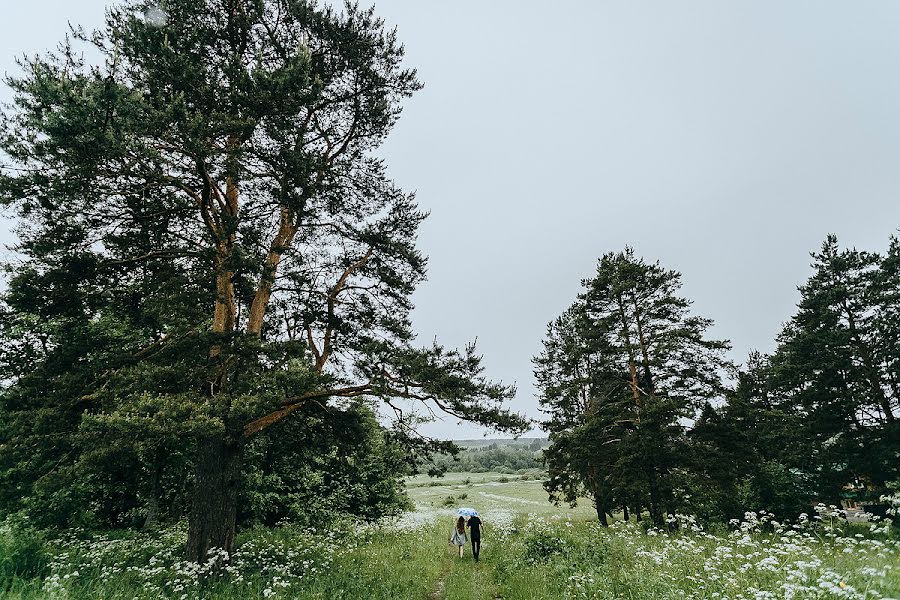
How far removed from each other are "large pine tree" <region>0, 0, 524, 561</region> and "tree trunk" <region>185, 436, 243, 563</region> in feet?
0.14

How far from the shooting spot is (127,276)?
32.7 ft

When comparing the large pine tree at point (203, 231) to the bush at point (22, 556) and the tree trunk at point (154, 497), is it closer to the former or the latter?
the bush at point (22, 556)

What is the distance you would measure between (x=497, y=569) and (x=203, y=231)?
12.3 m

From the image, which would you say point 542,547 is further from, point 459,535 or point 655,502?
point 655,502

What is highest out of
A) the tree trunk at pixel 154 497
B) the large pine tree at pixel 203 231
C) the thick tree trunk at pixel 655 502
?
the large pine tree at pixel 203 231

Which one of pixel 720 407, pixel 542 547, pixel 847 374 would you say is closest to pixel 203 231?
pixel 542 547

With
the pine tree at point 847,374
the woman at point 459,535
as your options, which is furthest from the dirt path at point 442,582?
the pine tree at point 847,374

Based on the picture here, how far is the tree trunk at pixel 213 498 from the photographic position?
8680 mm

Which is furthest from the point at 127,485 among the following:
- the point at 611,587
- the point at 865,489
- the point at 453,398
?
the point at 865,489

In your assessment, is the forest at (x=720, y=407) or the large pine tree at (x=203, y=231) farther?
the forest at (x=720, y=407)

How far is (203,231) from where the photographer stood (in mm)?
10570

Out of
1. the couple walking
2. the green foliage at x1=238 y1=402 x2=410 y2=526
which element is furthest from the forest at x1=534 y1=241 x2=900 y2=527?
the green foliage at x1=238 y1=402 x2=410 y2=526

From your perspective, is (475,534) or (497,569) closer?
(497,569)

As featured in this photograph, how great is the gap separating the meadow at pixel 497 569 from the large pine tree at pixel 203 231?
1609mm
